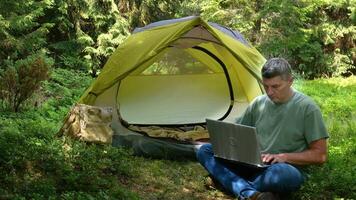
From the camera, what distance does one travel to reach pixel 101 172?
4.38 meters

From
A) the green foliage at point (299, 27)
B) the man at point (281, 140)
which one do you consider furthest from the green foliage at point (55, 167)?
the green foliage at point (299, 27)

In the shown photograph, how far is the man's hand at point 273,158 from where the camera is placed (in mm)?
3621

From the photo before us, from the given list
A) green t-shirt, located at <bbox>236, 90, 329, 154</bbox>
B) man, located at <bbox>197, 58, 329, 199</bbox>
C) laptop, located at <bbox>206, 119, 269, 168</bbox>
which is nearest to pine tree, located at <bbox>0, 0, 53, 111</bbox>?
laptop, located at <bbox>206, 119, 269, 168</bbox>

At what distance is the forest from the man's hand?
406 mm

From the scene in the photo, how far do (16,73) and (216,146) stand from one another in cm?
409

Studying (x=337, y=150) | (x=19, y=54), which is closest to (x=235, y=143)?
(x=337, y=150)

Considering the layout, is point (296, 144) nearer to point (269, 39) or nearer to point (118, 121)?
point (118, 121)

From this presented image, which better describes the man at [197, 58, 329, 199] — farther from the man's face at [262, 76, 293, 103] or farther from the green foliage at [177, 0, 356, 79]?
the green foliage at [177, 0, 356, 79]

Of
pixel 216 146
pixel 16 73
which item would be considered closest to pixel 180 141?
pixel 216 146

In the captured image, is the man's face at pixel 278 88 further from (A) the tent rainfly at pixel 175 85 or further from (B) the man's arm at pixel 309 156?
(A) the tent rainfly at pixel 175 85

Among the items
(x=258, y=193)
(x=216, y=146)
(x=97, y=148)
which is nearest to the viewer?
(x=258, y=193)

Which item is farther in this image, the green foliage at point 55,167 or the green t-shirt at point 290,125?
the green t-shirt at point 290,125

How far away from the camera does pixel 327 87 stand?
465 inches

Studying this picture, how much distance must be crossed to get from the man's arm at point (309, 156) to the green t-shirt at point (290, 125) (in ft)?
0.17
